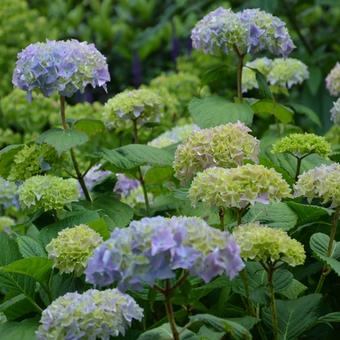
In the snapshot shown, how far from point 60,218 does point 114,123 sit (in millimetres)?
553

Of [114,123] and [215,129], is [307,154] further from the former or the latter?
[114,123]

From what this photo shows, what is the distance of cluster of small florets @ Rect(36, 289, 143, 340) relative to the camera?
1749mm

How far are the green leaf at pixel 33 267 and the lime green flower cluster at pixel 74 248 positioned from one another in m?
0.04

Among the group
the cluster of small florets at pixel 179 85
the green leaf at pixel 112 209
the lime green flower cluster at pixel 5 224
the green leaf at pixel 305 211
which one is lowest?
the cluster of small florets at pixel 179 85

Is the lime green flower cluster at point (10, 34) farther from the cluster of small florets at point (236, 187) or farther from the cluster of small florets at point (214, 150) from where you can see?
the cluster of small florets at point (236, 187)

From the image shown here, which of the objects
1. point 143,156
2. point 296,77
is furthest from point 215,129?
point 296,77

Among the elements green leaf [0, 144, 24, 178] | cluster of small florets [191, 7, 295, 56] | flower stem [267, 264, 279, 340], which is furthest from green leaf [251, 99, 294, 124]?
flower stem [267, 264, 279, 340]

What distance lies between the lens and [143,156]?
100 inches

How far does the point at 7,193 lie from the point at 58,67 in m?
0.92

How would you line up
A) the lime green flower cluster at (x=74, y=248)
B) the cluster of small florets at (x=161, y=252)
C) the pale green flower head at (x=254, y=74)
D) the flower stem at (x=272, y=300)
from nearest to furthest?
1. the cluster of small florets at (x=161, y=252)
2. the flower stem at (x=272, y=300)
3. the lime green flower cluster at (x=74, y=248)
4. the pale green flower head at (x=254, y=74)

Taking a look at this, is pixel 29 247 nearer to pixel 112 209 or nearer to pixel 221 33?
pixel 112 209

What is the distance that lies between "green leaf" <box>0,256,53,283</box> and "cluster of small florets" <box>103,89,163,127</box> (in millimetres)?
834

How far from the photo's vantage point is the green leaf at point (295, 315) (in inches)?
80.0

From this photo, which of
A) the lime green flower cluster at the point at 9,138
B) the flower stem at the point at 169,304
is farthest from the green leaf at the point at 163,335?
the lime green flower cluster at the point at 9,138
